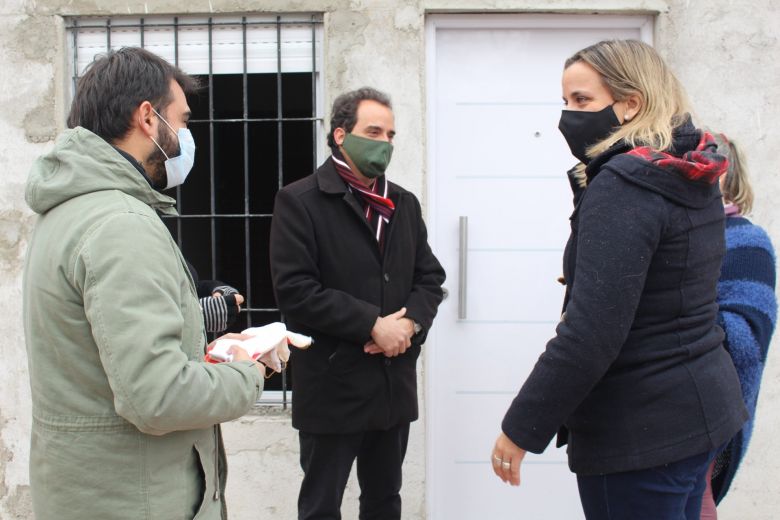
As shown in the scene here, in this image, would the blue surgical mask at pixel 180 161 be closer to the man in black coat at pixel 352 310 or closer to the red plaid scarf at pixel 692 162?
the man in black coat at pixel 352 310

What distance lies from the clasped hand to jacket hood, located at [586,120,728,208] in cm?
125

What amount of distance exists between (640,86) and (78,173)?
1422 mm

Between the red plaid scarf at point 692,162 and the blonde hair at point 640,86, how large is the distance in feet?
0.28

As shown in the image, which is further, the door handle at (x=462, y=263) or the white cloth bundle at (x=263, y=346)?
the door handle at (x=462, y=263)

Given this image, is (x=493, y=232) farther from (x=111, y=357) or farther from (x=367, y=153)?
(x=111, y=357)

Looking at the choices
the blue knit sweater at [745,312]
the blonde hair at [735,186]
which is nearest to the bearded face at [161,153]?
the blue knit sweater at [745,312]

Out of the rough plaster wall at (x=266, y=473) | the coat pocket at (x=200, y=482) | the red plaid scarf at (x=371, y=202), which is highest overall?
the red plaid scarf at (x=371, y=202)

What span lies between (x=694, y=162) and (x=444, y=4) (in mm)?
2266

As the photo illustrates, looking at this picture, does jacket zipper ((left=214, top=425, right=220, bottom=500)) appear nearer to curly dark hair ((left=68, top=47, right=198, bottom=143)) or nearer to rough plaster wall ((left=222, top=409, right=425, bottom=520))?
curly dark hair ((left=68, top=47, right=198, bottom=143))

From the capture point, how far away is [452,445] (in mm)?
3979

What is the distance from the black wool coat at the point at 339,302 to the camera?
2.90 meters

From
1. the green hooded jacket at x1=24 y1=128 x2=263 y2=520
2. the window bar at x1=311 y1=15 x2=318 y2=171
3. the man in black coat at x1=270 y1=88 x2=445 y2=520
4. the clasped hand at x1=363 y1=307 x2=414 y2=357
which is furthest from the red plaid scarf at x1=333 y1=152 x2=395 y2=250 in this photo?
the green hooded jacket at x1=24 y1=128 x2=263 y2=520

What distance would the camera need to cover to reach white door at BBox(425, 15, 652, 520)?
3.92 m

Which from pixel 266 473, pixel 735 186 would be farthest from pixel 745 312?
pixel 266 473
